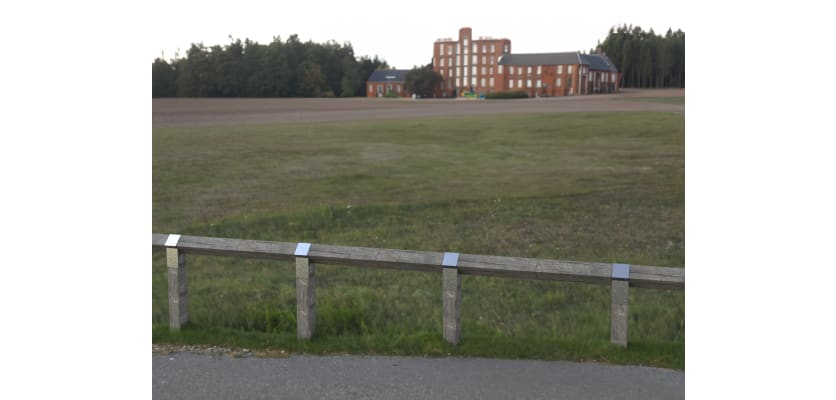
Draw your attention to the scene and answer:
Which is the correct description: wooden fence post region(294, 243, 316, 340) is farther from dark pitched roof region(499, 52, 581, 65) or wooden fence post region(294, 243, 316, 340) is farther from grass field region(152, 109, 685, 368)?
dark pitched roof region(499, 52, 581, 65)

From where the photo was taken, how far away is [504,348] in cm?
306

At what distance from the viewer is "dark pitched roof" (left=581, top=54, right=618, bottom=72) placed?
4.41 metres

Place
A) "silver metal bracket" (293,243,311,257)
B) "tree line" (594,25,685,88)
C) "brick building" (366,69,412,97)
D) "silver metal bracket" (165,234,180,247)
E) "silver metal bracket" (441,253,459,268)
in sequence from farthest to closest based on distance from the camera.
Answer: "brick building" (366,69,412,97), "tree line" (594,25,685,88), "silver metal bracket" (165,234,180,247), "silver metal bracket" (293,243,311,257), "silver metal bracket" (441,253,459,268)

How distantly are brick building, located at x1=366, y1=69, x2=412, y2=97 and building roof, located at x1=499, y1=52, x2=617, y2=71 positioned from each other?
2.82 feet

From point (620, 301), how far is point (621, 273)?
4.9 inches

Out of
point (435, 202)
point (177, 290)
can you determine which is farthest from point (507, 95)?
point (177, 290)

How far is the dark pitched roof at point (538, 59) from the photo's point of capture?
14.6 ft

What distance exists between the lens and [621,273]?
2832mm

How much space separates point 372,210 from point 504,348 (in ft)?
11.9

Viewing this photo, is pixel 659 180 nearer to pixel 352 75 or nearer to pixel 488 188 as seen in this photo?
pixel 488 188

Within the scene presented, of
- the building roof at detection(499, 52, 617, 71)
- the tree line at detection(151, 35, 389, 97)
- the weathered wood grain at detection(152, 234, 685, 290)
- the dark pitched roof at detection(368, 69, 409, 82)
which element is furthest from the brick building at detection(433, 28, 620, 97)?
the weathered wood grain at detection(152, 234, 685, 290)

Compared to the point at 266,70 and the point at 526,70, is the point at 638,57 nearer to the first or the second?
the point at 526,70
